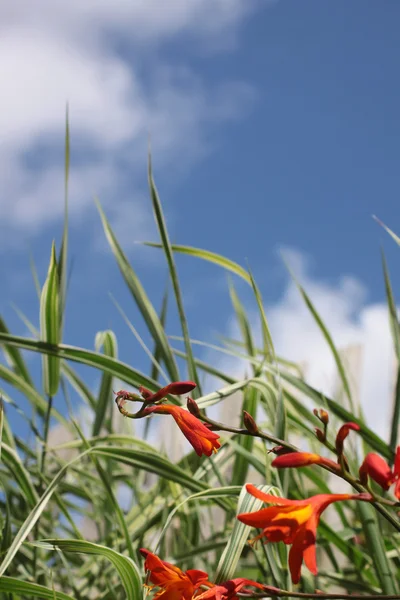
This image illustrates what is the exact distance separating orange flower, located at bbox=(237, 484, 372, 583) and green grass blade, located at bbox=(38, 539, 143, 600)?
23 centimetres

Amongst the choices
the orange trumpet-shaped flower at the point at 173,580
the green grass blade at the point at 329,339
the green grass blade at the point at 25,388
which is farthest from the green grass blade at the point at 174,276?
the orange trumpet-shaped flower at the point at 173,580

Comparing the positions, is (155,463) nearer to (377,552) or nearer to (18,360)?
(377,552)

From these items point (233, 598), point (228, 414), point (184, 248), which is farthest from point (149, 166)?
point (228, 414)

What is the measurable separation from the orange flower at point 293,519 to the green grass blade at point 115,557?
23 cm

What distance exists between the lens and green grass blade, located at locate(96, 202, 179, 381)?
2.62 feet

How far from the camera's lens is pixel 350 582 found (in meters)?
0.89

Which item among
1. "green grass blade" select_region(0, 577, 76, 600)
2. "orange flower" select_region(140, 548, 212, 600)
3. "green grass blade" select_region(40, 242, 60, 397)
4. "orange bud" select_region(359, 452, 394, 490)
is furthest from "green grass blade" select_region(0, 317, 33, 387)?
"orange bud" select_region(359, 452, 394, 490)

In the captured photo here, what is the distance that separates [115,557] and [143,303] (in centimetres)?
35

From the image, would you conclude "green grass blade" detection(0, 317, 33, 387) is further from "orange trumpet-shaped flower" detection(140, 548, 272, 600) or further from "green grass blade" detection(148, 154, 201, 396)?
"orange trumpet-shaped flower" detection(140, 548, 272, 600)

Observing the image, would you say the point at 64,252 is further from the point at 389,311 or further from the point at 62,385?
the point at 389,311

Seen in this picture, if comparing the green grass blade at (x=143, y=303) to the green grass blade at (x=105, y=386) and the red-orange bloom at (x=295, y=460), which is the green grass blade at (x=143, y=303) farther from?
the red-orange bloom at (x=295, y=460)

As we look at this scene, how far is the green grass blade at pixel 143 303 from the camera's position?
2.62 ft

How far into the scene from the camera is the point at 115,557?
55cm

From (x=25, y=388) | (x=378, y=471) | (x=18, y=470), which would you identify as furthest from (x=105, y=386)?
(x=378, y=471)
